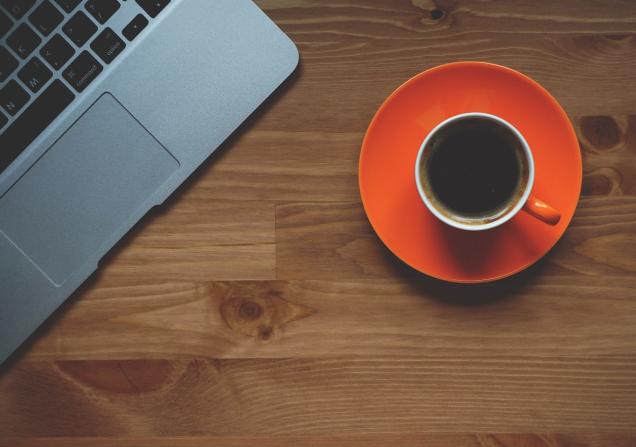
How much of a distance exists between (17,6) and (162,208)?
0.27m

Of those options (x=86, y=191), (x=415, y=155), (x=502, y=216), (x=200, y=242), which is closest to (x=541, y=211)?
(x=502, y=216)

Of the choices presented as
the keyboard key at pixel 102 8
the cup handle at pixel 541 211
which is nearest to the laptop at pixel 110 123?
the keyboard key at pixel 102 8

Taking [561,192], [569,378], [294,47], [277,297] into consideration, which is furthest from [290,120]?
[569,378]

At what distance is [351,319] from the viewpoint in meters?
0.76

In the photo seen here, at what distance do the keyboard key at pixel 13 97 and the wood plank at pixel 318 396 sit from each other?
325 mm

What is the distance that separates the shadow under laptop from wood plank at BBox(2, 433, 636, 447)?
0.13m

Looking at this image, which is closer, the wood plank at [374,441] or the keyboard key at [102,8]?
the keyboard key at [102,8]

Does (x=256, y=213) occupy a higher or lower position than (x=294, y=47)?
lower

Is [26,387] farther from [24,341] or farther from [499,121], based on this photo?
[499,121]

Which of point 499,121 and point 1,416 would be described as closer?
point 499,121

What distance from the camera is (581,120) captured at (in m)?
0.75

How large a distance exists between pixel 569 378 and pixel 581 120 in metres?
0.32

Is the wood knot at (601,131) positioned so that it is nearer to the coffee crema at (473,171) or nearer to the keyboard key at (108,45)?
the coffee crema at (473,171)

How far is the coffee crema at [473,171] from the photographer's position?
68 cm
